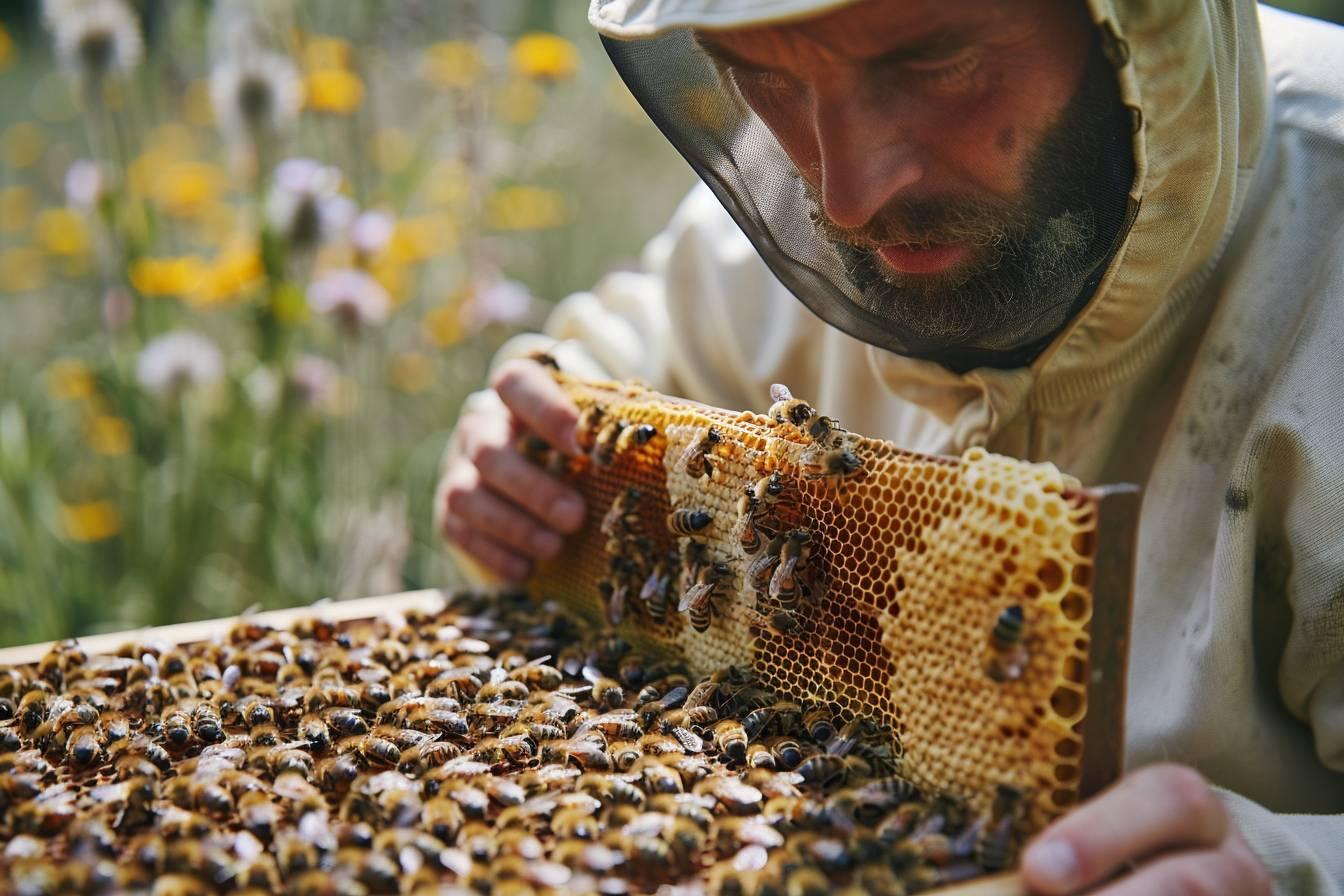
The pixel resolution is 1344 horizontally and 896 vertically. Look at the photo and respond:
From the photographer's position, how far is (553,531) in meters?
2.28

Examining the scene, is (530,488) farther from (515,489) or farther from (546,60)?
(546,60)

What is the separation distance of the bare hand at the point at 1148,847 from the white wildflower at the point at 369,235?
3.23m

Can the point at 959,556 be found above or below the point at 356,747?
above

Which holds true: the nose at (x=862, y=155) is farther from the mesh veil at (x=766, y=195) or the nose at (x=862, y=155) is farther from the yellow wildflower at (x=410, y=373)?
the yellow wildflower at (x=410, y=373)

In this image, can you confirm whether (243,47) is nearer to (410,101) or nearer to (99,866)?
(410,101)

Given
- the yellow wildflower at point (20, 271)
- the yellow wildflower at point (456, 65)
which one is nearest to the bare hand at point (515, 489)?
the yellow wildflower at point (456, 65)

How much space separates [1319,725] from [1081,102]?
1.00 meters

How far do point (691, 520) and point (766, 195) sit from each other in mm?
581

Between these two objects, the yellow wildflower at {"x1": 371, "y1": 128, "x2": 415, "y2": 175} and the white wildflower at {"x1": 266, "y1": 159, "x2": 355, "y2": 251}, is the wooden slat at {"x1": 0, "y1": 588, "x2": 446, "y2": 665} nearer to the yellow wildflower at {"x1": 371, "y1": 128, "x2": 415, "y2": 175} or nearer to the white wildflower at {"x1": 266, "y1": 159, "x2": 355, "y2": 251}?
the white wildflower at {"x1": 266, "y1": 159, "x2": 355, "y2": 251}

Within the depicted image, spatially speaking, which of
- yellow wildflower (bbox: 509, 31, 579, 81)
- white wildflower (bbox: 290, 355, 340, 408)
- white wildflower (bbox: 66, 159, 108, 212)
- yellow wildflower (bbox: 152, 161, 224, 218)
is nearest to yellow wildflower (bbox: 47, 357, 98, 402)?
white wildflower (bbox: 66, 159, 108, 212)

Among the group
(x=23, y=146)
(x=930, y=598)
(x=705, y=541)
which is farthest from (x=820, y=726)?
(x=23, y=146)

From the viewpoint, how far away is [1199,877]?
116 centimetres

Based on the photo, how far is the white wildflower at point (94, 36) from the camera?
352 centimetres

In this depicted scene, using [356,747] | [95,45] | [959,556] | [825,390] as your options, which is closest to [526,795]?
[356,747]
